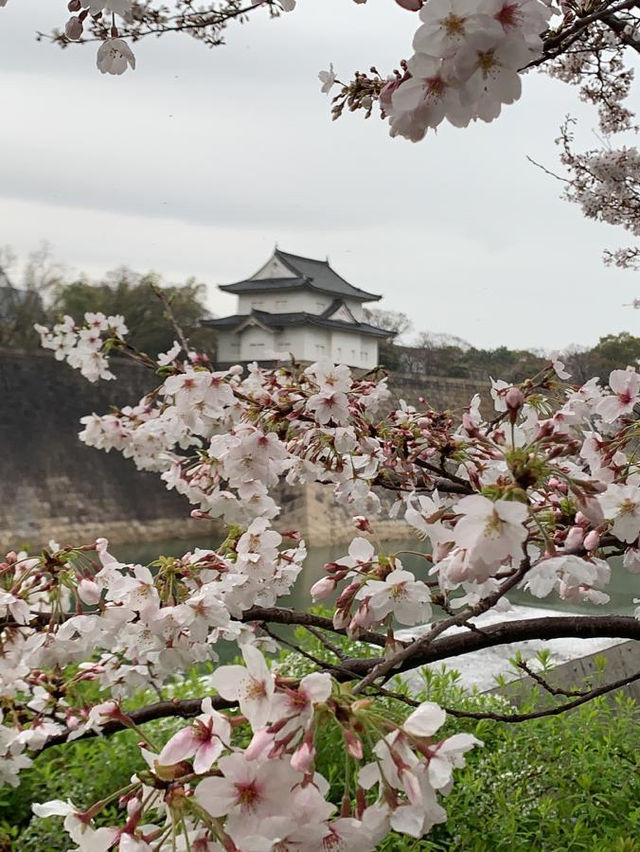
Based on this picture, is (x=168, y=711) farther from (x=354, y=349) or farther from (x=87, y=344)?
(x=354, y=349)

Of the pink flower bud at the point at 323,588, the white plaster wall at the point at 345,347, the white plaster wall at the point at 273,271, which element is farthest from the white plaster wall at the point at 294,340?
the pink flower bud at the point at 323,588

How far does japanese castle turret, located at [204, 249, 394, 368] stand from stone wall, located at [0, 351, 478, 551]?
8.28 feet

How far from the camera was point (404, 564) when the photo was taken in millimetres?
7156

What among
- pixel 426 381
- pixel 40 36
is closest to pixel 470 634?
Result: pixel 40 36

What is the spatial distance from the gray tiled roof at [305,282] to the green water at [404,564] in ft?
19.8

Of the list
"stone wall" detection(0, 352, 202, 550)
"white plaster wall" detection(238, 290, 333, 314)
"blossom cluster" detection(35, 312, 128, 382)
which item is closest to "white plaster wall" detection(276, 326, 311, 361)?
"white plaster wall" detection(238, 290, 333, 314)

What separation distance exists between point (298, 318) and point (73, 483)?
5411mm

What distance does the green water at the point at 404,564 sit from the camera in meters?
6.89

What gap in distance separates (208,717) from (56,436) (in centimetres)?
1303

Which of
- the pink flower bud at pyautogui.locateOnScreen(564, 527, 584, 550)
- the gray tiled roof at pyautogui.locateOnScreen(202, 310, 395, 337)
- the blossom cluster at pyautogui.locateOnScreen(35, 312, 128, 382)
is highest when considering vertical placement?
the gray tiled roof at pyautogui.locateOnScreen(202, 310, 395, 337)

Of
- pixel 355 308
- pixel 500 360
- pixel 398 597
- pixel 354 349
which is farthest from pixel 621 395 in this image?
pixel 355 308

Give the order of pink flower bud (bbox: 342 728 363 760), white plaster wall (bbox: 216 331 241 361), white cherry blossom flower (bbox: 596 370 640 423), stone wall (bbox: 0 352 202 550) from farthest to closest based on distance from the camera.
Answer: white plaster wall (bbox: 216 331 241 361) → stone wall (bbox: 0 352 202 550) → white cherry blossom flower (bbox: 596 370 640 423) → pink flower bud (bbox: 342 728 363 760)

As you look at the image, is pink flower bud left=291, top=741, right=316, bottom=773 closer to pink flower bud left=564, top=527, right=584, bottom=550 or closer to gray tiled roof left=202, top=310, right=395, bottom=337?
pink flower bud left=564, top=527, right=584, bottom=550

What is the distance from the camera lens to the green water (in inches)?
271
